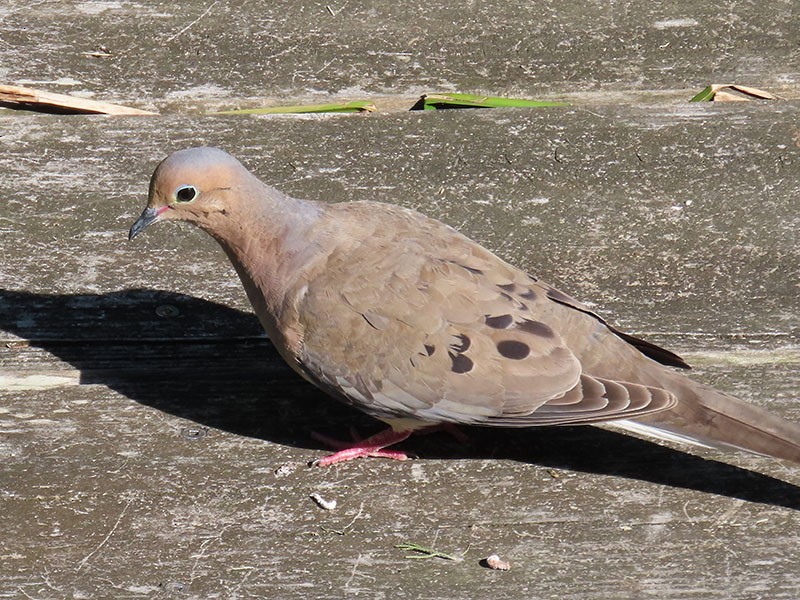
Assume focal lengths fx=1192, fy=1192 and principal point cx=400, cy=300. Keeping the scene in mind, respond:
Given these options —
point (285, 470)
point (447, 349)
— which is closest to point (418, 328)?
point (447, 349)

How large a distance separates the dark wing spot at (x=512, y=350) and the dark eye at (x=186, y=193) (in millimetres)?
898

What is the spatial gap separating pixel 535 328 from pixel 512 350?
0.09m

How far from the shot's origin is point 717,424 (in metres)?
2.82

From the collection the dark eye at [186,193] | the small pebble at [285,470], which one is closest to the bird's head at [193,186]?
the dark eye at [186,193]

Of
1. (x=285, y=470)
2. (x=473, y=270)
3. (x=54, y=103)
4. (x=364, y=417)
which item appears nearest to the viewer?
(x=285, y=470)

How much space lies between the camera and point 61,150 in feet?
12.5

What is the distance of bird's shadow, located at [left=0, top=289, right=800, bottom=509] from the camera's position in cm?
288

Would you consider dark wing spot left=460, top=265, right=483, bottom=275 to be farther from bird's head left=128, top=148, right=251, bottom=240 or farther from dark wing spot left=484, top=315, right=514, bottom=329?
bird's head left=128, top=148, right=251, bottom=240

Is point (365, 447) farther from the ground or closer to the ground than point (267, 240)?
closer to the ground

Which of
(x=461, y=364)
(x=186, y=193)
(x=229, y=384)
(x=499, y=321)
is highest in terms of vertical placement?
(x=186, y=193)

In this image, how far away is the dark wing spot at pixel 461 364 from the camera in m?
3.00

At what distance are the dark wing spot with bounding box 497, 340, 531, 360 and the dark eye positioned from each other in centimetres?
90

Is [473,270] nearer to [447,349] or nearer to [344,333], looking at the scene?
[447,349]

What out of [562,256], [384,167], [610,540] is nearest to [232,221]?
[384,167]
